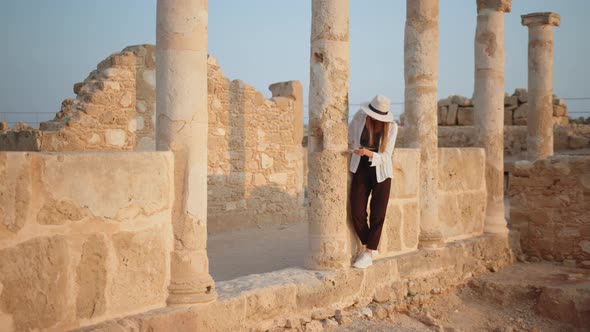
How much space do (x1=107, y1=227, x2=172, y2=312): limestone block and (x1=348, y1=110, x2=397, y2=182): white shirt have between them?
229 centimetres

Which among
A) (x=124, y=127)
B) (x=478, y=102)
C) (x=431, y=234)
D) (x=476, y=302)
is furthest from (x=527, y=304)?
(x=124, y=127)

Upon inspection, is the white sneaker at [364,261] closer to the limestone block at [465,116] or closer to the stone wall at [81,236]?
the stone wall at [81,236]

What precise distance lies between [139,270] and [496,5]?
6.69 meters

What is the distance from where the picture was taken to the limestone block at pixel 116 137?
8.45m

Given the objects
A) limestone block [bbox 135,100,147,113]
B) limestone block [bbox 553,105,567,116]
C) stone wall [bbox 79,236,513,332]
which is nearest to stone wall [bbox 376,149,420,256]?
stone wall [bbox 79,236,513,332]

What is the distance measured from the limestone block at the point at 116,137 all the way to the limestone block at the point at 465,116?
50.6 feet

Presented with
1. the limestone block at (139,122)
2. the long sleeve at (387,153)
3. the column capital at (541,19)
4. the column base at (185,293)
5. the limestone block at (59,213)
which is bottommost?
the column base at (185,293)

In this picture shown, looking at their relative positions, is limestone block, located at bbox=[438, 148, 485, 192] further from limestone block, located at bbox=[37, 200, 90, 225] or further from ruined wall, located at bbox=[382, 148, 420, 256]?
limestone block, located at bbox=[37, 200, 90, 225]

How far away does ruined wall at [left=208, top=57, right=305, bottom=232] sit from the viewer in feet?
33.6

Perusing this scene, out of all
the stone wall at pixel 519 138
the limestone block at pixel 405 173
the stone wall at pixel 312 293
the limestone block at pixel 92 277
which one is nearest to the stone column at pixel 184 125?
the stone wall at pixel 312 293

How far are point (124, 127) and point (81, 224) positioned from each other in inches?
186

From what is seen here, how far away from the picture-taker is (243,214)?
10.8 meters

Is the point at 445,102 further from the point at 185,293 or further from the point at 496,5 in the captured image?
the point at 185,293

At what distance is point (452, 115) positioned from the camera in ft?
71.5
